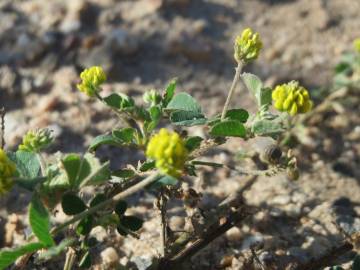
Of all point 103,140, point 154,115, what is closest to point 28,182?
point 103,140

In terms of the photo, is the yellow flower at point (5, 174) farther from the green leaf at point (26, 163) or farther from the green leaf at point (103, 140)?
the green leaf at point (103, 140)

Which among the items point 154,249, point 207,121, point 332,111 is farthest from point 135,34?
point 207,121

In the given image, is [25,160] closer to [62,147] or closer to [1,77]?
[62,147]

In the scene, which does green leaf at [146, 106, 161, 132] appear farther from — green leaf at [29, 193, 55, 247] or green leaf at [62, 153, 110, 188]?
green leaf at [29, 193, 55, 247]

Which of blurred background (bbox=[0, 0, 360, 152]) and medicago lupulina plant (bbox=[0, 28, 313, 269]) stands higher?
medicago lupulina plant (bbox=[0, 28, 313, 269])

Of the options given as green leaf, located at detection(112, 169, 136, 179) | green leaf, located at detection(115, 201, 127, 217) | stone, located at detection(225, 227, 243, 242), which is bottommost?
stone, located at detection(225, 227, 243, 242)

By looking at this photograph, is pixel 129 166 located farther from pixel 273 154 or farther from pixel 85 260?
pixel 273 154

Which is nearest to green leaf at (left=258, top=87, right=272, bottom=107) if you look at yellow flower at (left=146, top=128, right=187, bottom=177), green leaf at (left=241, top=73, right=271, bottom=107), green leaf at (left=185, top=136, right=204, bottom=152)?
green leaf at (left=241, top=73, right=271, bottom=107)
